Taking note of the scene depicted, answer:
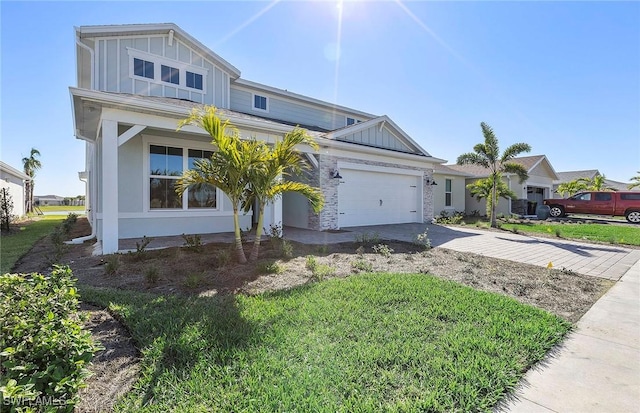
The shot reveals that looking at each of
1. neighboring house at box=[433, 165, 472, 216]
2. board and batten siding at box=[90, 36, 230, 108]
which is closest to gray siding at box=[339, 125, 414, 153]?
neighboring house at box=[433, 165, 472, 216]

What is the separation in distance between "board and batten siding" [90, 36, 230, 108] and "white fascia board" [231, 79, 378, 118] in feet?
3.12

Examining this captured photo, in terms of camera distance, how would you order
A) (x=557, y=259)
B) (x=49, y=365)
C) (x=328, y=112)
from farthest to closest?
(x=328, y=112)
(x=557, y=259)
(x=49, y=365)

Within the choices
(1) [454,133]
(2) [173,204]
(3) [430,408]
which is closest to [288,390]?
(3) [430,408]

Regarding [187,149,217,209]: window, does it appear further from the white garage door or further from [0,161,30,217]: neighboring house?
[0,161,30,217]: neighboring house

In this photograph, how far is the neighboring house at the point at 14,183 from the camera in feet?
55.0

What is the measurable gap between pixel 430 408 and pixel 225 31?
12.4m

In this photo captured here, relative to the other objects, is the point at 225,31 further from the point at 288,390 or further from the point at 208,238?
the point at 288,390

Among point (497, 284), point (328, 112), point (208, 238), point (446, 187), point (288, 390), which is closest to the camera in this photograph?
point (288, 390)

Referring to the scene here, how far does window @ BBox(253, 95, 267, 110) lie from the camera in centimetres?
1338

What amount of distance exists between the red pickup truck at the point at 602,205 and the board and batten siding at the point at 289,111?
14.0 meters

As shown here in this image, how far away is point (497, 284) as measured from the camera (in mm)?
5070

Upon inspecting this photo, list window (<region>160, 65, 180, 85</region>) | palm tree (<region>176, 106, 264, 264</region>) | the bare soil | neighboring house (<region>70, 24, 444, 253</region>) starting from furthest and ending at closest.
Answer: window (<region>160, 65, 180, 85</region>) → neighboring house (<region>70, 24, 444, 253</region>) → palm tree (<region>176, 106, 264, 264</region>) → the bare soil

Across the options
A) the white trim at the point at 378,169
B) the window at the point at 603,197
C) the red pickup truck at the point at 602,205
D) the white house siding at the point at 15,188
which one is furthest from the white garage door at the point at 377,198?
the white house siding at the point at 15,188

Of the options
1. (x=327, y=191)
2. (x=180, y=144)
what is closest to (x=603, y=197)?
(x=327, y=191)
